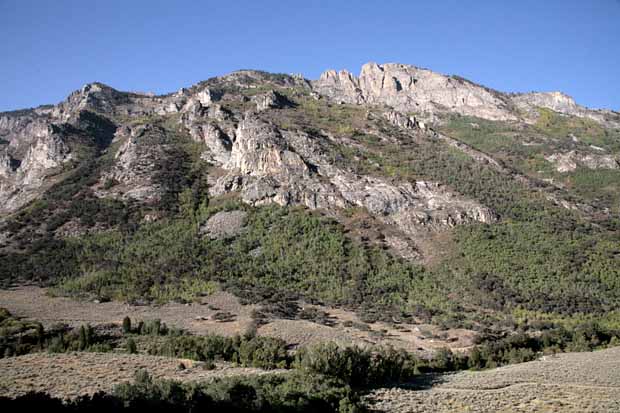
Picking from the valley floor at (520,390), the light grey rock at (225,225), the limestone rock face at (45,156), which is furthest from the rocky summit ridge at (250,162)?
the valley floor at (520,390)

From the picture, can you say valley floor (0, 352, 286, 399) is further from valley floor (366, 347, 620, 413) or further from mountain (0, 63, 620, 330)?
mountain (0, 63, 620, 330)

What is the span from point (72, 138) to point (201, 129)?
44415 millimetres

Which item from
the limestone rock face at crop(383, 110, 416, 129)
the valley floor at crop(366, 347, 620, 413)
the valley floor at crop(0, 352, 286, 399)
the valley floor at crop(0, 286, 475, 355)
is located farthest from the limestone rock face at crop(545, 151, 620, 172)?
the valley floor at crop(0, 352, 286, 399)

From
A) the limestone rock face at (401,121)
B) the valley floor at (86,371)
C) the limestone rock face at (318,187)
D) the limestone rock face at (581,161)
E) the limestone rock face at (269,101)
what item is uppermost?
the limestone rock face at (269,101)

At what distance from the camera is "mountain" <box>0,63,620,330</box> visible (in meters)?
81.0

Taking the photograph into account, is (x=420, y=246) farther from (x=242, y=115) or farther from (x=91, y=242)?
(x=242, y=115)

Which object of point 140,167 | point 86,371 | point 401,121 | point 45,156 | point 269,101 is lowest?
point 86,371

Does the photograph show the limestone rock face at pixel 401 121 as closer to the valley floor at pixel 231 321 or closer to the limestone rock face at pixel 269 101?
the limestone rock face at pixel 269 101

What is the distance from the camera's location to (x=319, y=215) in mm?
105812

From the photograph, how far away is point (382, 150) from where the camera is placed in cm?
13275

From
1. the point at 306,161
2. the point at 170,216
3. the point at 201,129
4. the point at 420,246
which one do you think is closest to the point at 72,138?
the point at 201,129

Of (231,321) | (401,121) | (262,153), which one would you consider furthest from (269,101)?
(231,321)

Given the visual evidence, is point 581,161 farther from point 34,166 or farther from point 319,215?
point 34,166

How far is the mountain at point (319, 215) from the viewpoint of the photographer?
81000mm
